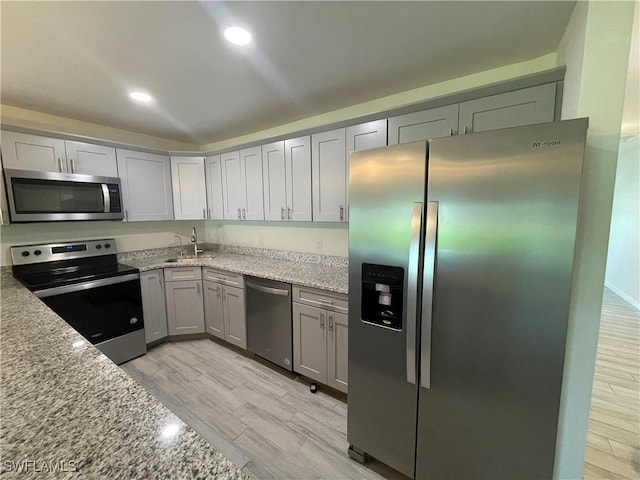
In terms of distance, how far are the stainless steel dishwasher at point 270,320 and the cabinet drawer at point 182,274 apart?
0.82m

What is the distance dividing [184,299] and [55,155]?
6.24 feet

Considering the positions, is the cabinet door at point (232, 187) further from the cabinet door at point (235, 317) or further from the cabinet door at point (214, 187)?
the cabinet door at point (235, 317)

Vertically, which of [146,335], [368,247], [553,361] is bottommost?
[146,335]

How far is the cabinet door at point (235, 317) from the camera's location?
9.06 feet

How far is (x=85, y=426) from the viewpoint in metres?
0.68

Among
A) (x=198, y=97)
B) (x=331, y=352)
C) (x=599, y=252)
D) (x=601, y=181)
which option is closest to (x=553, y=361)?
(x=599, y=252)

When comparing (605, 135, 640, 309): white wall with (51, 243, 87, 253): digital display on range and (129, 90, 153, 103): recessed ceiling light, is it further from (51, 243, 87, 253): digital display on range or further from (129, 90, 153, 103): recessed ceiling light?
(51, 243, 87, 253): digital display on range

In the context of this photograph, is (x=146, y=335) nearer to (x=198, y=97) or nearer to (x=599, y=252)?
(x=198, y=97)

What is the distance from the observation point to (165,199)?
11.0 feet

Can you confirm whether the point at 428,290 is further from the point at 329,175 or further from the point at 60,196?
the point at 60,196

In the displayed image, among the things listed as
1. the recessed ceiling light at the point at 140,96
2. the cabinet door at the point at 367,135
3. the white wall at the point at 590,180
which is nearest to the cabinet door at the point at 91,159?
the recessed ceiling light at the point at 140,96

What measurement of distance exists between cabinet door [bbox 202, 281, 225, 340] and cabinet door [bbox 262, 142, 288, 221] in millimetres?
1056

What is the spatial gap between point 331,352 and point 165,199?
9.36 ft

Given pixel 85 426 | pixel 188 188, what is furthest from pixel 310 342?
pixel 188 188
